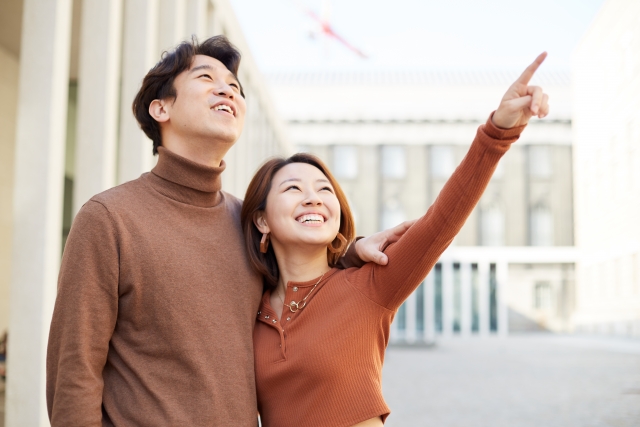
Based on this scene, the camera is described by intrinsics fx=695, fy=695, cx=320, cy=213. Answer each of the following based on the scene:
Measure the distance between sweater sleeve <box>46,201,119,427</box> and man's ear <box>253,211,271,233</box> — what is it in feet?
2.26


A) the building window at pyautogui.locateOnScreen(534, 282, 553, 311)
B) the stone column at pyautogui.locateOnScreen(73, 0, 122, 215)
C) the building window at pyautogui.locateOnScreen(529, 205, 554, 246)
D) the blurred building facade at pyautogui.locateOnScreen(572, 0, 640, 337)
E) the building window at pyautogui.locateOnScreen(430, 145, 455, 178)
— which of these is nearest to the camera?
the stone column at pyautogui.locateOnScreen(73, 0, 122, 215)

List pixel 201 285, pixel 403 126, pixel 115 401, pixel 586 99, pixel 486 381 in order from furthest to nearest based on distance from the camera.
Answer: pixel 403 126, pixel 586 99, pixel 486 381, pixel 201 285, pixel 115 401

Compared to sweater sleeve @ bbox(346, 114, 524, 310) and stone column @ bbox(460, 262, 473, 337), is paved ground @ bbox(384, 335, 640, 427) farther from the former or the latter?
stone column @ bbox(460, 262, 473, 337)

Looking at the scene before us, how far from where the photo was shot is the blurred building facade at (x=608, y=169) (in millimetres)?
24578

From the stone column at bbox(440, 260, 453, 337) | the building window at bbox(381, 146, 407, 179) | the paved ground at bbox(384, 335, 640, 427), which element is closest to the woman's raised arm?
the paved ground at bbox(384, 335, 640, 427)

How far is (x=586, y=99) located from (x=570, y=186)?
5766 millimetres

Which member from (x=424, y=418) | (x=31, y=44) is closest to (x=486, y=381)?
(x=424, y=418)

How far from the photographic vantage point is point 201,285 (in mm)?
2279

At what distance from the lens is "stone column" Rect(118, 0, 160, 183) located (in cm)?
551

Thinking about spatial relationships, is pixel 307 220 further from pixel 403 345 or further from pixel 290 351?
pixel 403 345

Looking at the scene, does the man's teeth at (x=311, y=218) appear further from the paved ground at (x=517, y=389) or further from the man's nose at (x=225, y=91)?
the paved ground at (x=517, y=389)

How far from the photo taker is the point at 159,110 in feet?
8.54

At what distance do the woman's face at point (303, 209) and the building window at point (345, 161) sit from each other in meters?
33.0

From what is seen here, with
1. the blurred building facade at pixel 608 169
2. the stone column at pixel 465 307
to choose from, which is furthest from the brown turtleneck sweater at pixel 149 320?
the stone column at pixel 465 307
